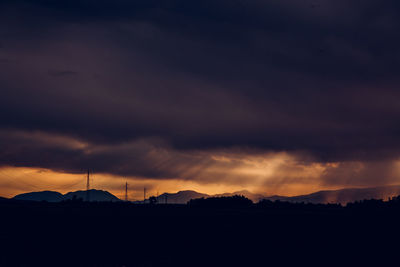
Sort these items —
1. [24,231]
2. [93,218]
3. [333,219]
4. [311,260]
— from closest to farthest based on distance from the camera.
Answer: [311,260] → [24,231] → [93,218] → [333,219]

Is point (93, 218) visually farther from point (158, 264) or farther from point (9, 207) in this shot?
point (158, 264)

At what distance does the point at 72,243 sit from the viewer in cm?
9881

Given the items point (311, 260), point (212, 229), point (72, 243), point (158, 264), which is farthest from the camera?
point (212, 229)

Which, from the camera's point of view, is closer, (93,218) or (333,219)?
(93,218)

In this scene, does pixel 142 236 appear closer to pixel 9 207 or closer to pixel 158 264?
pixel 158 264

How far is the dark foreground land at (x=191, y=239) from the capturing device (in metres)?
87.5

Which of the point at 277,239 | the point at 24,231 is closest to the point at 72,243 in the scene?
the point at 24,231

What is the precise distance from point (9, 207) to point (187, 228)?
52689mm

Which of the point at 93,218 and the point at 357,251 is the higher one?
the point at 93,218

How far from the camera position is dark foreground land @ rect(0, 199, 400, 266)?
87500 millimetres

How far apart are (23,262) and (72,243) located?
777 inches

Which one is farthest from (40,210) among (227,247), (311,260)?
(311,260)

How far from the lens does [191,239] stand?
355 feet

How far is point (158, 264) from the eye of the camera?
259ft
